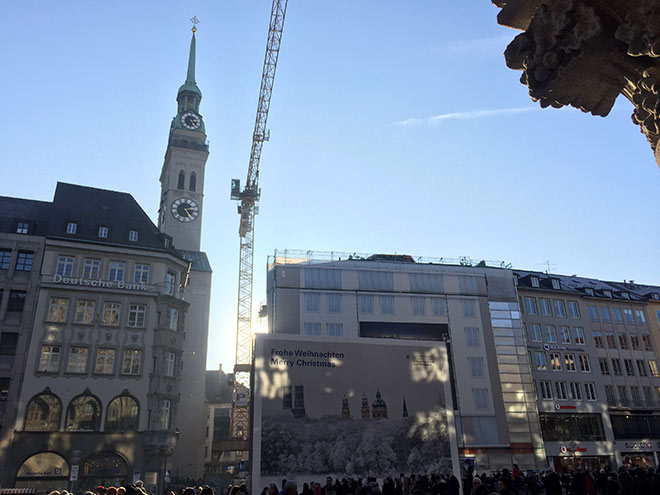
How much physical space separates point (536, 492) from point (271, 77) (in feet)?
236

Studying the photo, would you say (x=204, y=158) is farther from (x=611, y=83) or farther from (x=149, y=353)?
(x=611, y=83)

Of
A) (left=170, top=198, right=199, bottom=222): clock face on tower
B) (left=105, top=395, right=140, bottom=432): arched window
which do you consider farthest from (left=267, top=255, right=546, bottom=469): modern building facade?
(left=170, top=198, right=199, bottom=222): clock face on tower

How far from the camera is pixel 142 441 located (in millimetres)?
41531

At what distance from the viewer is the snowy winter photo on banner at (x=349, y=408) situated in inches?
1013

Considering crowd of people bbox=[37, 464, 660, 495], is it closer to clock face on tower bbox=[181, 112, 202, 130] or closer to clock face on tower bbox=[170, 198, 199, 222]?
clock face on tower bbox=[170, 198, 199, 222]

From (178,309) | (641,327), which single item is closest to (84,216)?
(178,309)

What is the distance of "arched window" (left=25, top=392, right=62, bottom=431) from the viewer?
39.2 meters

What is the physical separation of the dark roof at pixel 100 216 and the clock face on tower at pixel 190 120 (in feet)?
103

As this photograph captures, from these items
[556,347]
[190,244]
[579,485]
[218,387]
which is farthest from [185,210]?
[579,485]

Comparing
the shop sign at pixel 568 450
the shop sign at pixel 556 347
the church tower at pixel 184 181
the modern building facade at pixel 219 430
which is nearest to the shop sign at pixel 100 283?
the church tower at pixel 184 181

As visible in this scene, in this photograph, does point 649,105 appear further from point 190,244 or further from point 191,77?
point 191,77

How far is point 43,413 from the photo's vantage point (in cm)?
3966

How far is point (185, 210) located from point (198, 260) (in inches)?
334

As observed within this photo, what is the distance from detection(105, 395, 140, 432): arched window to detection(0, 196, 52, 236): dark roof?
50.9 ft
